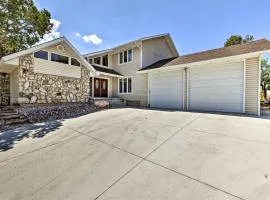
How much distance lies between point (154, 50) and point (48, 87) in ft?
36.0

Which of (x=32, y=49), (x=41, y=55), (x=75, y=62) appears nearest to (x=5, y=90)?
(x=41, y=55)

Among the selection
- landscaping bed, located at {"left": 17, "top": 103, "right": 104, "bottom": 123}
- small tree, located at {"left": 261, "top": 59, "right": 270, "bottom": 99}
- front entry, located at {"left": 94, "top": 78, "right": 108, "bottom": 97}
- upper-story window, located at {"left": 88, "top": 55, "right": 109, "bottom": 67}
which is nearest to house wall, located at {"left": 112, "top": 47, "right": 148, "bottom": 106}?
front entry, located at {"left": 94, "top": 78, "right": 108, "bottom": 97}

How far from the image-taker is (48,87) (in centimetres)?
1088

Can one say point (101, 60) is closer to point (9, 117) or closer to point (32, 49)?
point (32, 49)

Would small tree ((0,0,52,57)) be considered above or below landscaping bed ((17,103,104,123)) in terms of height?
above

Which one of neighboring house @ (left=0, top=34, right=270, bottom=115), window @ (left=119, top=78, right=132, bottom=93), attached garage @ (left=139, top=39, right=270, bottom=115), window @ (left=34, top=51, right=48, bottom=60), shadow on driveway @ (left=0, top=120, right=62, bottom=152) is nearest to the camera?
shadow on driveway @ (left=0, top=120, right=62, bottom=152)

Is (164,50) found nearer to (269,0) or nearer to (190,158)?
(269,0)

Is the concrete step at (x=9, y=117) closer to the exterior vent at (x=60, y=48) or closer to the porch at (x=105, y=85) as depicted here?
the exterior vent at (x=60, y=48)

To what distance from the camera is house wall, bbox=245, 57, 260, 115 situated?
8.98 m

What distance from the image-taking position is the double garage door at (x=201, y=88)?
9789 millimetres

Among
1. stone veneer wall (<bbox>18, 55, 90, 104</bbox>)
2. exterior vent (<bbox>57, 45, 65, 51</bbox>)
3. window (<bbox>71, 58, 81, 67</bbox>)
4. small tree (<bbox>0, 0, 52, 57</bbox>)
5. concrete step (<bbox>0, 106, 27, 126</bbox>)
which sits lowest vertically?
concrete step (<bbox>0, 106, 27, 126</bbox>)

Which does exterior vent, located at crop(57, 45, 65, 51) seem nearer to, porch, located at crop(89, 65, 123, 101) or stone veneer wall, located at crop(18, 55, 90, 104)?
stone veneer wall, located at crop(18, 55, 90, 104)

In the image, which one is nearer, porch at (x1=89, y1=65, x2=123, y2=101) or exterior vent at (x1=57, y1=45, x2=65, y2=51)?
exterior vent at (x1=57, y1=45, x2=65, y2=51)

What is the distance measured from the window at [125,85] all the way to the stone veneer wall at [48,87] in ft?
15.9
